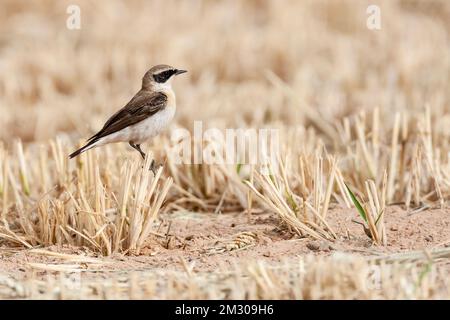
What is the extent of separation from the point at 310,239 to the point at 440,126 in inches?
125

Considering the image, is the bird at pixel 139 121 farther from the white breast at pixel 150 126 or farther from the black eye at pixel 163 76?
the black eye at pixel 163 76

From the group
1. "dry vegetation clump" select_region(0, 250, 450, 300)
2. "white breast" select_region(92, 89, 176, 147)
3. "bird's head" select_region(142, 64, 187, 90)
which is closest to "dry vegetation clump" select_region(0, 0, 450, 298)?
"dry vegetation clump" select_region(0, 250, 450, 300)

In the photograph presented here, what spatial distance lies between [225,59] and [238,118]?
2.25 meters

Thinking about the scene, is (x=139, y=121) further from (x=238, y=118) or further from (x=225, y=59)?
(x=225, y=59)

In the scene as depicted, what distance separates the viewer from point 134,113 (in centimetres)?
685

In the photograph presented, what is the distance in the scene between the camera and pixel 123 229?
6082mm

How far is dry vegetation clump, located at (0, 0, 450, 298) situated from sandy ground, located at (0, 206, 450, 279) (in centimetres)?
8

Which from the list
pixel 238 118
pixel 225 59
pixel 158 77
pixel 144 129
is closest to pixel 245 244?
pixel 144 129

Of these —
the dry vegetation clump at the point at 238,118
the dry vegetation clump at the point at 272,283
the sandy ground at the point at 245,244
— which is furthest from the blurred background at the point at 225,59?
the dry vegetation clump at the point at 272,283

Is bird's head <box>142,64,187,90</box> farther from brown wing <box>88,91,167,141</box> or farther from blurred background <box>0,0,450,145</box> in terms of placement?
blurred background <box>0,0,450,145</box>

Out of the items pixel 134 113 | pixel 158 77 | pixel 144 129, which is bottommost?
pixel 144 129

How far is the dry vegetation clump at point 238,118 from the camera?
19.8 ft
